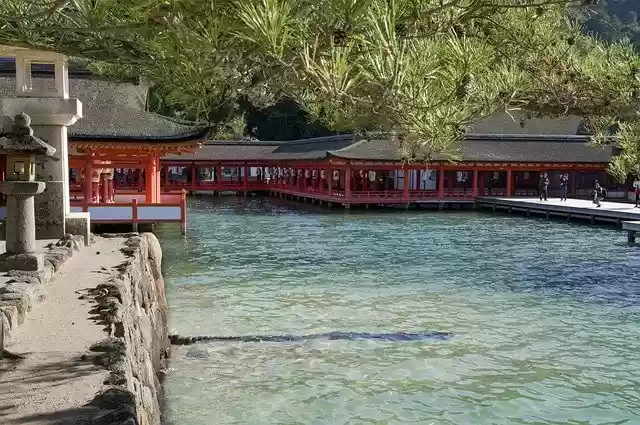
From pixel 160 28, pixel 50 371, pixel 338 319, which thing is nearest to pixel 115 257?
pixel 338 319

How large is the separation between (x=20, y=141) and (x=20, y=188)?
62 cm

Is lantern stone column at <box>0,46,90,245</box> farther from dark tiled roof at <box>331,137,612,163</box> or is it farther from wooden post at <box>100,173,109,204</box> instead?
dark tiled roof at <box>331,137,612,163</box>

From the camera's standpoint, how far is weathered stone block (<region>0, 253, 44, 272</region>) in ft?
29.1

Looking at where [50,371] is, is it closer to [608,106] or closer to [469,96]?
[469,96]

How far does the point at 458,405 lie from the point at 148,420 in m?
3.86

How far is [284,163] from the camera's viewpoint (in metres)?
42.9

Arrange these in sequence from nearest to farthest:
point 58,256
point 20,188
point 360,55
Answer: point 360,55 → point 20,188 → point 58,256

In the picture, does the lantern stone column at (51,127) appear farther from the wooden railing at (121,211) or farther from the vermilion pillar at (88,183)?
the vermilion pillar at (88,183)

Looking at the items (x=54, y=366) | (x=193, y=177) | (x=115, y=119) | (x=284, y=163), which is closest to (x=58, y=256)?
(x=54, y=366)

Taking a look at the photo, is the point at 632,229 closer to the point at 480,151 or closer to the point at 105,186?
the point at 480,151

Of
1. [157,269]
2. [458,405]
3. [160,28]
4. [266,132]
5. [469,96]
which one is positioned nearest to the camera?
[160,28]

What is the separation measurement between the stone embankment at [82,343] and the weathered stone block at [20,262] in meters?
0.18

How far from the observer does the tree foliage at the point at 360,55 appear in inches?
140

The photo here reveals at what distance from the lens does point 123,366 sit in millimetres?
5535
